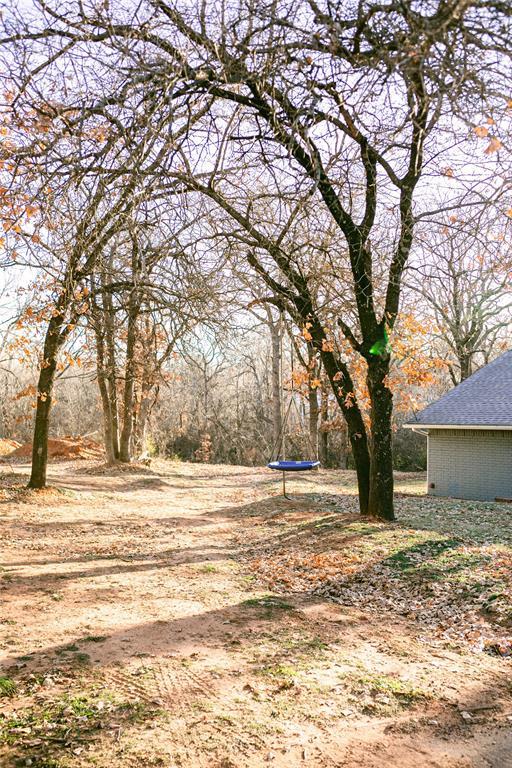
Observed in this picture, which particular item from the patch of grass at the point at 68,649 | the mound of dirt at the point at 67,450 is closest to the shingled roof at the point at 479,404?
the mound of dirt at the point at 67,450

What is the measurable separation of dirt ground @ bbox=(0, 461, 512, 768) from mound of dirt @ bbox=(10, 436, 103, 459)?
15778 mm

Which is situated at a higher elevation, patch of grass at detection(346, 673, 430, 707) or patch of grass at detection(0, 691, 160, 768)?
patch of grass at detection(0, 691, 160, 768)

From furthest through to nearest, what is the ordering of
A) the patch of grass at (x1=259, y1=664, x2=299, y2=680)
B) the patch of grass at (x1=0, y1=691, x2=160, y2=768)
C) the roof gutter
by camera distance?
the roof gutter < the patch of grass at (x1=259, y1=664, x2=299, y2=680) < the patch of grass at (x1=0, y1=691, x2=160, y2=768)

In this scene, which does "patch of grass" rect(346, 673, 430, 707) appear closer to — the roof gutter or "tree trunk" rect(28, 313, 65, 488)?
"tree trunk" rect(28, 313, 65, 488)

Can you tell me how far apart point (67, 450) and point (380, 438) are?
59.7 feet

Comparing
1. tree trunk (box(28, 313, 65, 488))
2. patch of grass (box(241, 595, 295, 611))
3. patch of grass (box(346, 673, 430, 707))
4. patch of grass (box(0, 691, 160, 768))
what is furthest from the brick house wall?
patch of grass (box(0, 691, 160, 768))

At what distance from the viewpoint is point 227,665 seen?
4.78 m

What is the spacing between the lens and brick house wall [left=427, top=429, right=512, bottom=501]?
1920 centimetres

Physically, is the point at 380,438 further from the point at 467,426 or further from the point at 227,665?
the point at 467,426

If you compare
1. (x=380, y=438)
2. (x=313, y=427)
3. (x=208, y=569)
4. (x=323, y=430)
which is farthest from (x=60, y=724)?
(x=323, y=430)

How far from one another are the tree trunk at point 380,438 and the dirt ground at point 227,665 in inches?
32.3

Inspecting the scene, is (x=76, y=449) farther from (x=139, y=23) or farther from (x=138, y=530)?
(x=139, y=23)

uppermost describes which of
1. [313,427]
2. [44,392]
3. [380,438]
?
[44,392]

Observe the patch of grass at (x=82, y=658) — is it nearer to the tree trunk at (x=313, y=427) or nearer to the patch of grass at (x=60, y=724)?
the patch of grass at (x=60, y=724)
